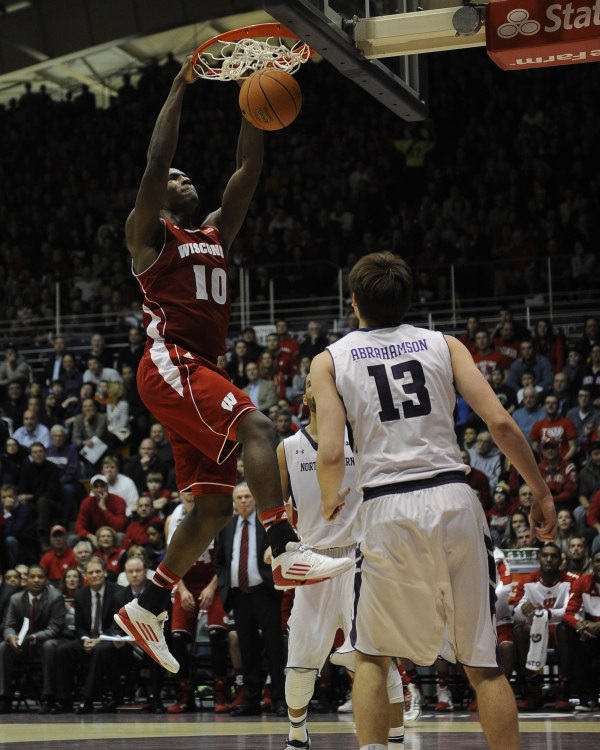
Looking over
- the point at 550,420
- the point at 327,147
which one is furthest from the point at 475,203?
the point at 550,420

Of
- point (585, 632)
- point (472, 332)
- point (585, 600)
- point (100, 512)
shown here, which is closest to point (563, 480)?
point (585, 600)

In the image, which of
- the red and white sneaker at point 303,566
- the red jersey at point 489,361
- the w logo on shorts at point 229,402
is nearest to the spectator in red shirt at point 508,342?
the red jersey at point 489,361

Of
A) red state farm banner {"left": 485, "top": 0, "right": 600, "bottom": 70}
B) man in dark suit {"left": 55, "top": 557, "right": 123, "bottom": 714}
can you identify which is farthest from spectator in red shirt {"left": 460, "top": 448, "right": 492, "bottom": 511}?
red state farm banner {"left": 485, "top": 0, "right": 600, "bottom": 70}

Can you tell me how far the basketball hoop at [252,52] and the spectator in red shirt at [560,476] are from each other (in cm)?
720

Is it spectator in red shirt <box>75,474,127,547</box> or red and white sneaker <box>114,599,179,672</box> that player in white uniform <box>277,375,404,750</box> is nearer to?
red and white sneaker <box>114,599,179,672</box>

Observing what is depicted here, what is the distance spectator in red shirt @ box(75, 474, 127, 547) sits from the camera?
573 inches

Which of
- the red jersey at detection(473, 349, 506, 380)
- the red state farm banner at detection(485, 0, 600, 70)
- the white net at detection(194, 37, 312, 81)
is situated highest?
the red state farm banner at detection(485, 0, 600, 70)

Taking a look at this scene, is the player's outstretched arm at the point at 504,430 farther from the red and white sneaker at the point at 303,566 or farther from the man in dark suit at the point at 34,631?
the man in dark suit at the point at 34,631

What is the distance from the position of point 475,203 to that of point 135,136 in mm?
9069

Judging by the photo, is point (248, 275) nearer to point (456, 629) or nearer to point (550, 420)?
point (550, 420)

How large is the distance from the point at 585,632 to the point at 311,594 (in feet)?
14.7

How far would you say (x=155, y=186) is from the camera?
20.1ft

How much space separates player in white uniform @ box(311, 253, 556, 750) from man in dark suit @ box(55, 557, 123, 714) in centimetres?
809

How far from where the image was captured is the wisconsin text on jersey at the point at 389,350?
4.94 meters
